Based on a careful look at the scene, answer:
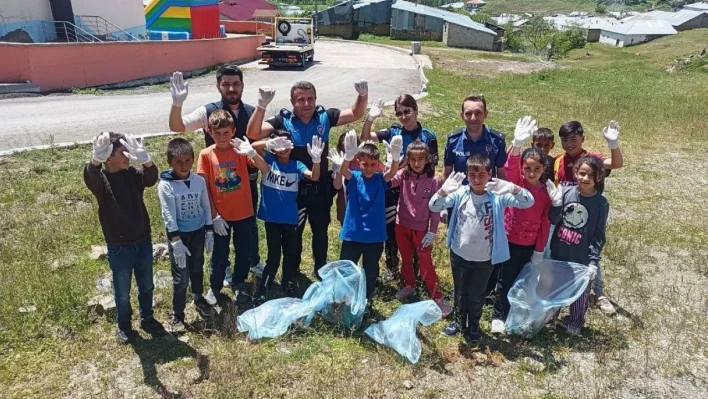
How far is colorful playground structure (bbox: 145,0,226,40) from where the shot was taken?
25219 millimetres

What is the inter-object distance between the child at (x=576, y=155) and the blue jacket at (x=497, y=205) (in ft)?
2.73

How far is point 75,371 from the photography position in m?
3.48

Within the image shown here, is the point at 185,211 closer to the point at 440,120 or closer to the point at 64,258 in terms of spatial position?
the point at 64,258

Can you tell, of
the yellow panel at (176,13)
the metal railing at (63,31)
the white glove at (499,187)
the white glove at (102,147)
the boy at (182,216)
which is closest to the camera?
the white glove at (102,147)

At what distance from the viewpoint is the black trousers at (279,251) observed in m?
4.33

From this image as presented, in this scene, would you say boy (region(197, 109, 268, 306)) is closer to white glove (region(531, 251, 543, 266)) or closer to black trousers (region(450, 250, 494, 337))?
black trousers (region(450, 250, 494, 337))

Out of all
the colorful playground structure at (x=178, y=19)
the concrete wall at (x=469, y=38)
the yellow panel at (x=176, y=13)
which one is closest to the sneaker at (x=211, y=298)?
the colorful playground structure at (x=178, y=19)

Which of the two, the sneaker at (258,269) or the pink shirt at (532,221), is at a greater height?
the pink shirt at (532,221)

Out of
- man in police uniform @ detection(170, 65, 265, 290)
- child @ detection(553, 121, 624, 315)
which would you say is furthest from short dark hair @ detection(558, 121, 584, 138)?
man in police uniform @ detection(170, 65, 265, 290)

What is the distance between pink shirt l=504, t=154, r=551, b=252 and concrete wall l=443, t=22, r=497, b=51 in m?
37.6

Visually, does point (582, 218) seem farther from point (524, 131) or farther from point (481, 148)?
point (481, 148)

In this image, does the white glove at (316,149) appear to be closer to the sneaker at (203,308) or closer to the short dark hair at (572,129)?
the sneaker at (203,308)

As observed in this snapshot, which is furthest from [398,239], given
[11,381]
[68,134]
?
[68,134]

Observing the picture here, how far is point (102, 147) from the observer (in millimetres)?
3211
